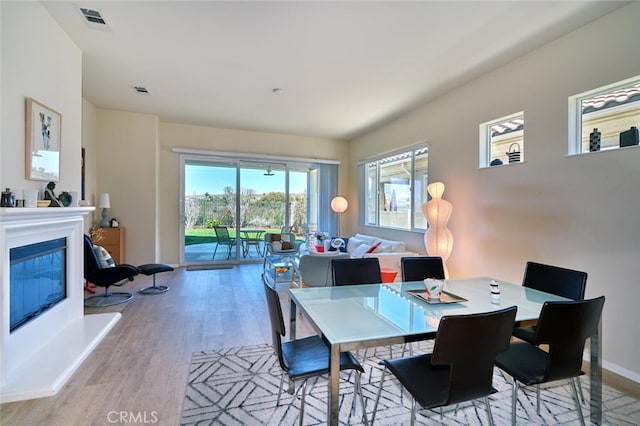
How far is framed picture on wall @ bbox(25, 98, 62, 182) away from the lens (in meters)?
2.45

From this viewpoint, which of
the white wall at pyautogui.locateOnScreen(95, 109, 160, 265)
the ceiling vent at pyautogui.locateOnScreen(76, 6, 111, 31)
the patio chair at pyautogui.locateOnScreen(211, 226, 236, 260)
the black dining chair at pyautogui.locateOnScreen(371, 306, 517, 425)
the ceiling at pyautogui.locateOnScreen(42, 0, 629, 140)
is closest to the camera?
the black dining chair at pyautogui.locateOnScreen(371, 306, 517, 425)

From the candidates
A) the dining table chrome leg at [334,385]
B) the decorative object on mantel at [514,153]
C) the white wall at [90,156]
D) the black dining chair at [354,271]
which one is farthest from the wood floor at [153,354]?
the decorative object on mantel at [514,153]

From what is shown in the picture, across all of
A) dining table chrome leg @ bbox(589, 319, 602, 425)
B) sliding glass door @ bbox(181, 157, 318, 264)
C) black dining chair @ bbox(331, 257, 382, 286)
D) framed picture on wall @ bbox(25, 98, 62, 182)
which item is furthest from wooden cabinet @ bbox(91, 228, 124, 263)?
dining table chrome leg @ bbox(589, 319, 602, 425)

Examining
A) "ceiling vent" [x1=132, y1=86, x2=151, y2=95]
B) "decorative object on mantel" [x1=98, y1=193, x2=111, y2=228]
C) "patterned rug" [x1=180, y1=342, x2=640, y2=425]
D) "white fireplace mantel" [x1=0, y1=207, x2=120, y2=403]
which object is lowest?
"patterned rug" [x1=180, y1=342, x2=640, y2=425]

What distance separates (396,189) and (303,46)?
338cm

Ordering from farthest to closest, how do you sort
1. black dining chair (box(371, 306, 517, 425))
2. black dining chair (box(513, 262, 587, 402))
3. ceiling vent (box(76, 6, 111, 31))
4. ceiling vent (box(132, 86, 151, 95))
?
ceiling vent (box(132, 86, 151, 95)) < ceiling vent (box(76, 6, 111, 31)) < black dining chair (box(513, 262, 587, 402)) < black dining chair (box(371, 306, 517, 425))

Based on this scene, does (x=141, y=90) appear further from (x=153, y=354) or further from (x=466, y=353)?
(x=466, y=353)

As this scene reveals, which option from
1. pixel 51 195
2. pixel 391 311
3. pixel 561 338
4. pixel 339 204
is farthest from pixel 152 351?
pixel 339 204

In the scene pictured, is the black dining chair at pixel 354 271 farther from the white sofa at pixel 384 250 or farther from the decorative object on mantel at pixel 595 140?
the decorative object on mantel at pixel 595 140

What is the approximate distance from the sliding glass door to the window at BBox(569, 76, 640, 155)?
5184 mm

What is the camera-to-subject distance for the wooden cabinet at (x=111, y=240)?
5035mm

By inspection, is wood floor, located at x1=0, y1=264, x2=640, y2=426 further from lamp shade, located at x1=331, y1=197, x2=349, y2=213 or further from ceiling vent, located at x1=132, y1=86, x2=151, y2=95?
ceiling vent, located at x1=132, y1=86, x2=151, y2=95

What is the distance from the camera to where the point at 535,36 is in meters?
2.84

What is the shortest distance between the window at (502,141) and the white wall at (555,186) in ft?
0.31
